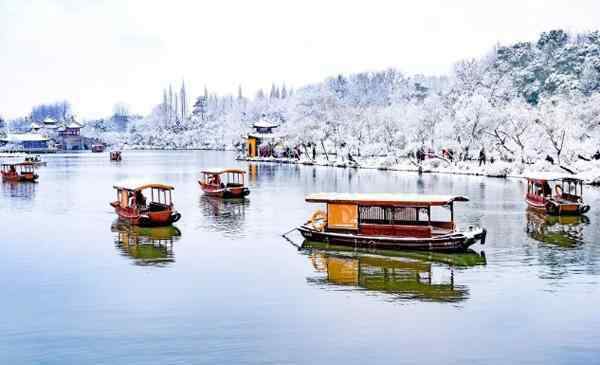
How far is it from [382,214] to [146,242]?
1143cm

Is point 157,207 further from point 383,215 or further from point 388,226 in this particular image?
point 388,226

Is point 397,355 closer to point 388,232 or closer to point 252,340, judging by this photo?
point 252,340

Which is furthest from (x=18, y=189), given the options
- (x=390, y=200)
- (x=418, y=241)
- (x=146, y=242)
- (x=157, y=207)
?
(x=418, y=241)

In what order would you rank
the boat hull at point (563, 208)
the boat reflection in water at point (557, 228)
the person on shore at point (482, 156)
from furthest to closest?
the person on shore at point (482, 156)
the boat hull at point (563, 208)
the boat reflection in water at point (557, 228)

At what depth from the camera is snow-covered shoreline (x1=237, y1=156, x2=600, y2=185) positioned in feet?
194

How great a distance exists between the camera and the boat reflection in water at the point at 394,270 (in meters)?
20.8

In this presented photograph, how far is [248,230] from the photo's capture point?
33281mm

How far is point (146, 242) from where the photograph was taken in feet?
99.5

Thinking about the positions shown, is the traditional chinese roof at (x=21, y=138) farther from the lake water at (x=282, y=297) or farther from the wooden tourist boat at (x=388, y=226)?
the wooden tourist boat at (x=388, y=226)

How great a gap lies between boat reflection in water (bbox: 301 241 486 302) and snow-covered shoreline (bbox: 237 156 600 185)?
27.6 meters

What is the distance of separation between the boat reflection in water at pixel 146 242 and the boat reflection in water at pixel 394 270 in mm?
6277

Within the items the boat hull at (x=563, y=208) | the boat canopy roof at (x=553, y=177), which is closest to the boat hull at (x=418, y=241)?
the boat hull at (x=563, y=208)

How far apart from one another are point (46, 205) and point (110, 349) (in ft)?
106

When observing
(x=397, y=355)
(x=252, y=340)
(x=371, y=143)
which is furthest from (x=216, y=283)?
(x=371, y=143)
